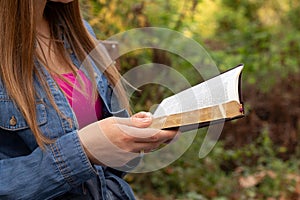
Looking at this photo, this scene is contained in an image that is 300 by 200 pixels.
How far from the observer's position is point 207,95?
1.34 meters

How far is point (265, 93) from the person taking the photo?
6.06 meters

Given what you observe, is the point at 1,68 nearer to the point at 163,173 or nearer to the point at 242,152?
the point at 163,173

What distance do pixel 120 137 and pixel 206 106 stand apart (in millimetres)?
183

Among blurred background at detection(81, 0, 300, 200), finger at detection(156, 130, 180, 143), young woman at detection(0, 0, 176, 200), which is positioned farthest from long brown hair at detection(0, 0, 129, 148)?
blurred background at detection(81, 0, 300, 200)

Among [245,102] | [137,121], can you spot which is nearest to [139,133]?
[137,121]

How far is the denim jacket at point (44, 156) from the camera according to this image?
133cm

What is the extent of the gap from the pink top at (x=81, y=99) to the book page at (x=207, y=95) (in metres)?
0.20

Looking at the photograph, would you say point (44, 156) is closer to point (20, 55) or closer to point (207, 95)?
point (20, 55)

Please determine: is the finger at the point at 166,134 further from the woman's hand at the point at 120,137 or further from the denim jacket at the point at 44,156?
the denim jacket at the point at 44,156

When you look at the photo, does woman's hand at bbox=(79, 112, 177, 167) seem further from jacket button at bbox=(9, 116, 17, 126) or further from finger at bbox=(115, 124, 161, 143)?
jacket button at bbox=(9, 116, 17, 126)

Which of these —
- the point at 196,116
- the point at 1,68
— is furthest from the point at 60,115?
the point at 196,116

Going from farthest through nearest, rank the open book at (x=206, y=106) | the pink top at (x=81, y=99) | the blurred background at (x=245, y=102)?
1. the blurred background at (x=245, y=102)
2. the pink top at (x=81, y=99)
3. the open book at (x=206, y=106)

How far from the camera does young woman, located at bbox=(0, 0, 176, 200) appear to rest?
1.32 metres

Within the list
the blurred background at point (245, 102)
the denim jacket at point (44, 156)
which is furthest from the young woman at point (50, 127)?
the blurred background at point (245, 102)
